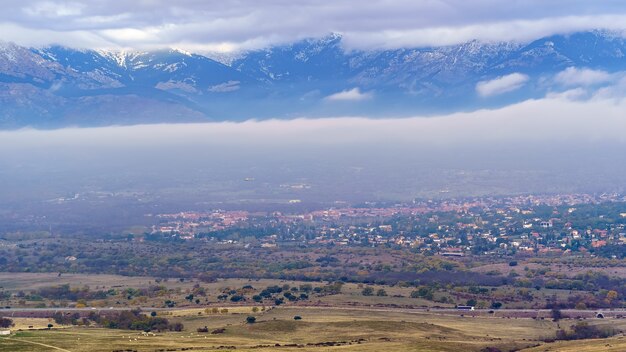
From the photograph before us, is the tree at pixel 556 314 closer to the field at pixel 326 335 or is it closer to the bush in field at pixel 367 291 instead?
the field at pixel 326 335

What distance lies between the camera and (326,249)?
13362cm

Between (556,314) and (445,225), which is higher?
(445,225)

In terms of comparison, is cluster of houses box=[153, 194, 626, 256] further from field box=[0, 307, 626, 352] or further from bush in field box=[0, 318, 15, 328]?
bush in field box=[0, 318, 15, 328]

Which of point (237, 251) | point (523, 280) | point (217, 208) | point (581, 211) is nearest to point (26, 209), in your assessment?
point (217, 208)

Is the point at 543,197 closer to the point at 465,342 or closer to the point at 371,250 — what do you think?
the point at 371,250

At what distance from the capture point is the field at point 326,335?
65438 mm

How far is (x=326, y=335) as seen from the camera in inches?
2827

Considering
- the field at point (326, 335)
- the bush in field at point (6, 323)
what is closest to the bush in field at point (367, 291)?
the field at point (326, 335)

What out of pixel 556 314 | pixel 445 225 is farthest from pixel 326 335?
pixel 445 225

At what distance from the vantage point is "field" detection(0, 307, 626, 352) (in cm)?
6544

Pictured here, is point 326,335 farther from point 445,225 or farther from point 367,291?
point 445,225

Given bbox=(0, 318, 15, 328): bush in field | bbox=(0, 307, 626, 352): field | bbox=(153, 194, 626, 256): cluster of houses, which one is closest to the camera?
bbox=(0, 307, 626, 352): field

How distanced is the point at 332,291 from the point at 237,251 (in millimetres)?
39691

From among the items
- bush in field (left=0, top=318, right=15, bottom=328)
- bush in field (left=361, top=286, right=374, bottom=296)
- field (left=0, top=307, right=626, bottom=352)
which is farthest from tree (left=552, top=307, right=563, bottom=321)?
bush in field (left=0, top=318, right=15, bottom=328)
